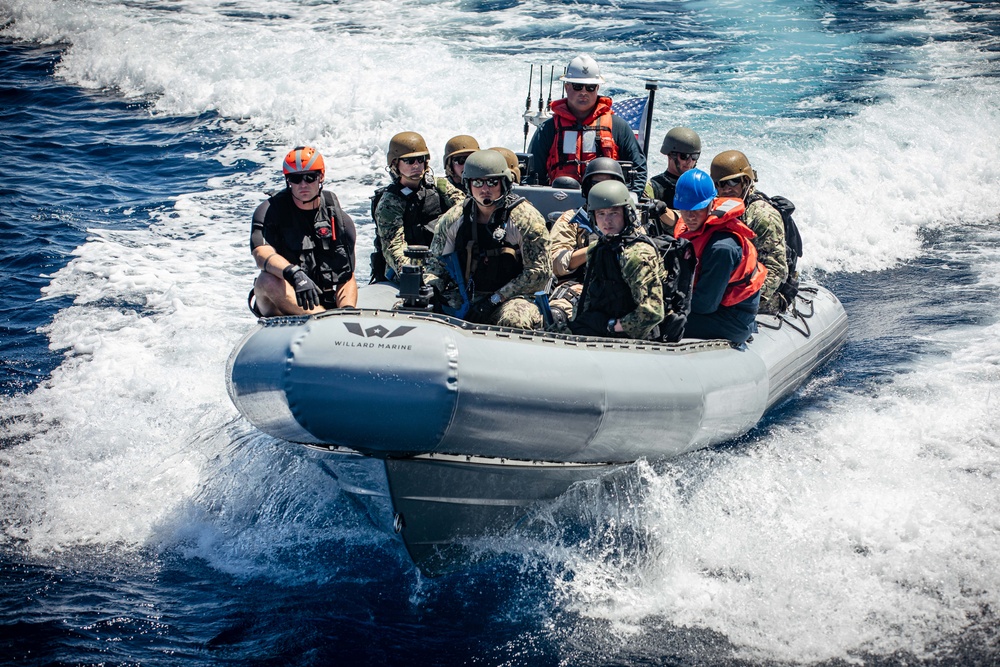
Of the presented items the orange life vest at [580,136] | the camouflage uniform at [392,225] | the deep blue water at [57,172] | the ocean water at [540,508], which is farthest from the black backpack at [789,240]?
the deep blue water at [57,172]

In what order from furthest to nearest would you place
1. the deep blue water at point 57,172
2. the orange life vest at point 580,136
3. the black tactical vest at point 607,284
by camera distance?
the deep blue water at point 57,172 < the orange life vest at point 580,136 < the black tactical vest at point 607,284

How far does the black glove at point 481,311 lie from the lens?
16.0 ft

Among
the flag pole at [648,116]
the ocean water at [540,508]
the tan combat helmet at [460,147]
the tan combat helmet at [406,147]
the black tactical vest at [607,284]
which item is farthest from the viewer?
the flag pole at [648,116]

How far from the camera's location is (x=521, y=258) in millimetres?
4863

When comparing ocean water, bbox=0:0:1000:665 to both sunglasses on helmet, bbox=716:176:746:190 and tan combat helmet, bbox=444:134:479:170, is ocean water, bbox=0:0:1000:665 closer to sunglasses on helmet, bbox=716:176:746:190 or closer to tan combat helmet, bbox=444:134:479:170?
sunglasses on helmet, bbox=716:176:746:190

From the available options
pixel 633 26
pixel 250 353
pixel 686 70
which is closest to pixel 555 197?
pixel 250 353

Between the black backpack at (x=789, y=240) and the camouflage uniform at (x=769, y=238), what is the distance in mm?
127

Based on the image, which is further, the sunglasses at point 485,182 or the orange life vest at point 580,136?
the orange life vest at point 580,136

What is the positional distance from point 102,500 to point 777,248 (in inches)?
176

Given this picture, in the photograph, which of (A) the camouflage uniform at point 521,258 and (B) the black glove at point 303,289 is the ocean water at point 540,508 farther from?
(A) the camouflage uniform at point 521,258

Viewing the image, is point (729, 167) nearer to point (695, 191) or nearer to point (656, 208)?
point (656, 208)

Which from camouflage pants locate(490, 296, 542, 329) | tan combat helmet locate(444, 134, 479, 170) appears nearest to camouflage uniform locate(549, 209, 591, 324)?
camouflage pants locate(490, 296, 542, 329)

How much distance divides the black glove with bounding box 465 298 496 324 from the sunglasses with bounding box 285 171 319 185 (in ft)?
3.71

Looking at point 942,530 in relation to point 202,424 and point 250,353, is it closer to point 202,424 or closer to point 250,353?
point 250,353
